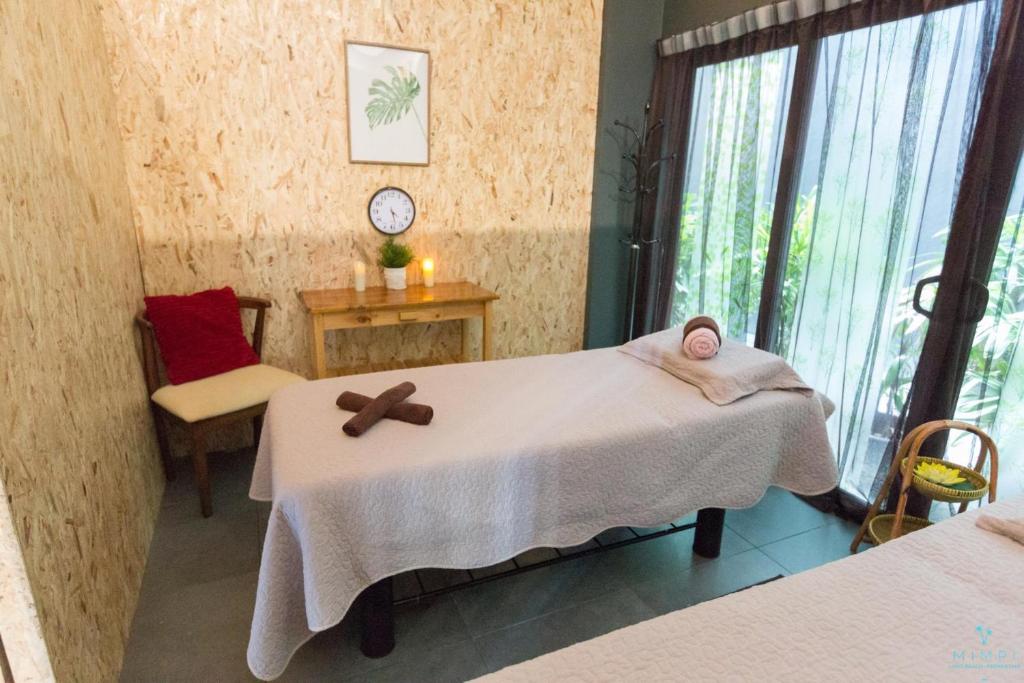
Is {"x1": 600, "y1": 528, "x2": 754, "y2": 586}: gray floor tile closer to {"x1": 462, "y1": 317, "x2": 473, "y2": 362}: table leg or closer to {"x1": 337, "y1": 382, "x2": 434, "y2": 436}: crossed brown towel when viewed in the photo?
{"x1": 337, "y1": 382, "x2": 434, "y2": 436}: crossed brown towel

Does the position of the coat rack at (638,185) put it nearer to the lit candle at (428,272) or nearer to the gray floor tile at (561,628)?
the lit candle at (428,272)

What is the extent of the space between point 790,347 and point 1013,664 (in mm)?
1910

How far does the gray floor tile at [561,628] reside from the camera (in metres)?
1.79

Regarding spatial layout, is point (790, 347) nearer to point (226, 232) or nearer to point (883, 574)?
point (883, 574)

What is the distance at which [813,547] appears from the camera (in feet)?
7.65

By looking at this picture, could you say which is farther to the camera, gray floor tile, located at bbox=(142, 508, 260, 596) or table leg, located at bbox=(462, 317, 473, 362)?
table leg, located at bbox=(462, 317, 473, 362)

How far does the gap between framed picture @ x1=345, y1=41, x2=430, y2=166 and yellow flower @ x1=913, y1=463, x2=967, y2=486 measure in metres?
2.61

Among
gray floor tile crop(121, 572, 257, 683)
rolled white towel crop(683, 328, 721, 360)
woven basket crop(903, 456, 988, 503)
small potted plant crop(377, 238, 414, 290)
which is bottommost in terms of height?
gray floor tile crop(121, 572, 257, 683)

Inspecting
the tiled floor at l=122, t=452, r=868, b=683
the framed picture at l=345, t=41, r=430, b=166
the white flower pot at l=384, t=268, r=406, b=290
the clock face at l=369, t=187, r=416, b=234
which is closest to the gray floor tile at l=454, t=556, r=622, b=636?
the tiled floor at l=122, t=452, r=868, b=683

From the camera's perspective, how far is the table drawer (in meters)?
2.85

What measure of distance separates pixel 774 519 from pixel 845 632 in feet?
5.27

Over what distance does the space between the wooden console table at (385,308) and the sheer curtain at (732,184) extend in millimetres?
1170

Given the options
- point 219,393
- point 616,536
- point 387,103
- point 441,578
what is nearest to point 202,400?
point 219,393

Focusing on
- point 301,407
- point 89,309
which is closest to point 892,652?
point 301,407
